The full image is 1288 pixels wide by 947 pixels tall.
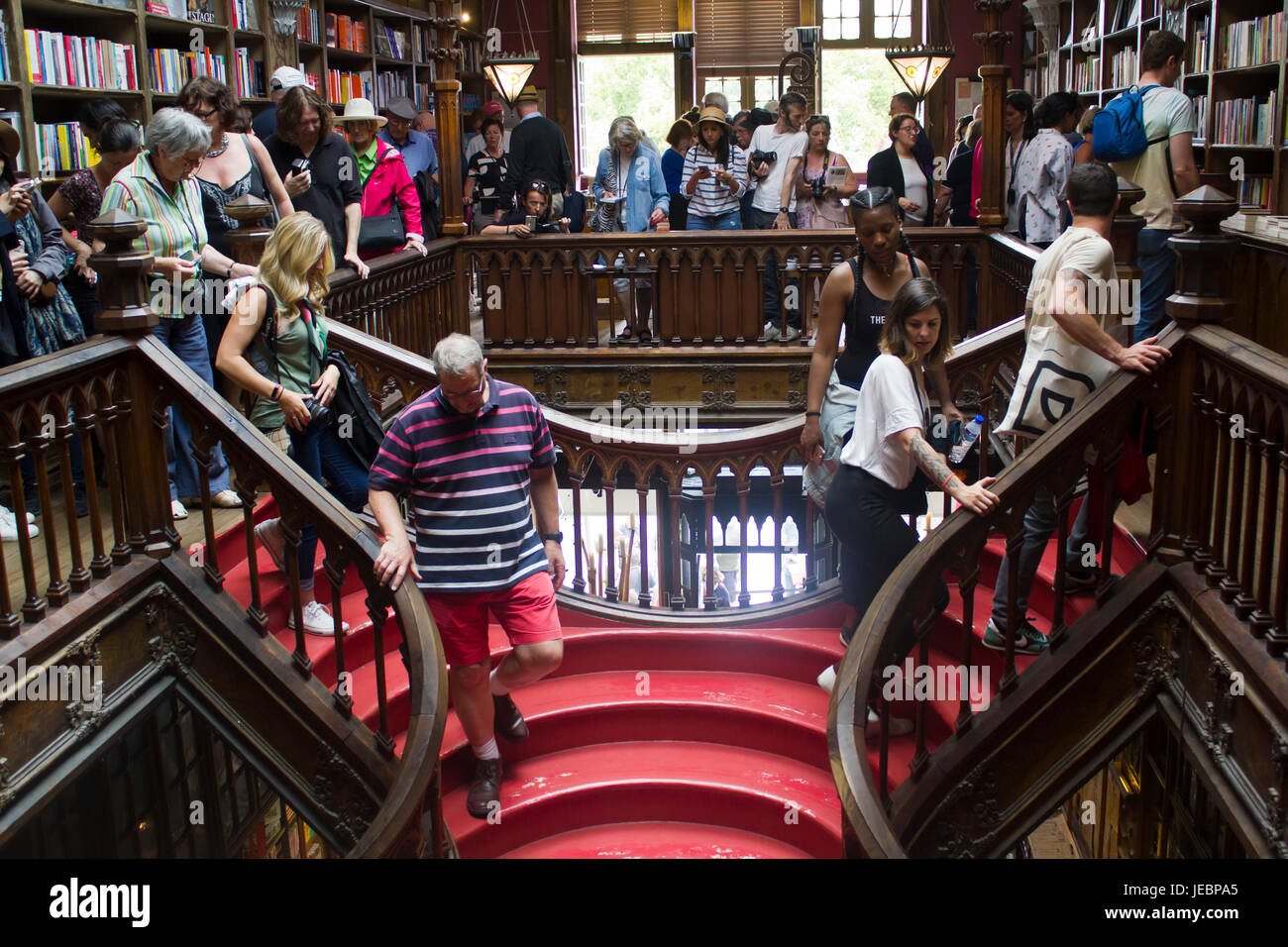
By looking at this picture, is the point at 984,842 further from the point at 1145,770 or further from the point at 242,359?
the point at 242,359

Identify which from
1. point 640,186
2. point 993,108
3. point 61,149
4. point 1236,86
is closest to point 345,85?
point 640,186

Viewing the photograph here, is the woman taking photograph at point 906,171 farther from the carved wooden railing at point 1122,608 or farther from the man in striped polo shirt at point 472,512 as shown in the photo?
the man in striped polo shirt at point 472,512

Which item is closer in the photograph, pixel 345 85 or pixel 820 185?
pixel 820 185

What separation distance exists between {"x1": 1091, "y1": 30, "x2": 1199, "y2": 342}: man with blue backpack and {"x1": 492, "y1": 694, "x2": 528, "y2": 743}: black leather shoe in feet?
9.89

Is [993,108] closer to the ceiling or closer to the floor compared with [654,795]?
closer to the ceiling

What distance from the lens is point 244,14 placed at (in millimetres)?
8336

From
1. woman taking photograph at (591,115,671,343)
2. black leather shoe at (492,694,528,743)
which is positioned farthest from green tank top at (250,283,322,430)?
woman taking photograph at (591,115,671,343)

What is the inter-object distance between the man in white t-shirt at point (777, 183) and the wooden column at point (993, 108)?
1.32 metres

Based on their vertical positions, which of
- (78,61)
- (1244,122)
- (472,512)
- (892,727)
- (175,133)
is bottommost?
(892,727)

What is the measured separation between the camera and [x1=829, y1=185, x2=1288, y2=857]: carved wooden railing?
2.95m

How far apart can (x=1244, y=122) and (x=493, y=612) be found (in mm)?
6219

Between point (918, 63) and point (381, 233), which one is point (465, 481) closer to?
point (381, 233)
